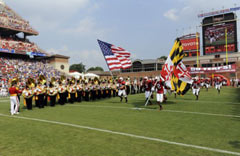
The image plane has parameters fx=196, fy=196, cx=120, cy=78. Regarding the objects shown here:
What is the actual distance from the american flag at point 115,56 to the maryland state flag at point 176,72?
4.71 m

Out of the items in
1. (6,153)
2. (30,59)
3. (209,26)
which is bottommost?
(6,153)

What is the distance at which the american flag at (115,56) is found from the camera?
1424cm

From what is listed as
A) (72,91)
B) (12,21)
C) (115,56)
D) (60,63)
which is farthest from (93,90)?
(60,63)

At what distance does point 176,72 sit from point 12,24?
39590 millimetres

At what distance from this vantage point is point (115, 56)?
1484 centimetres

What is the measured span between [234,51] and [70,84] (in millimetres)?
45158

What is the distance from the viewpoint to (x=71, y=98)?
14.0 m

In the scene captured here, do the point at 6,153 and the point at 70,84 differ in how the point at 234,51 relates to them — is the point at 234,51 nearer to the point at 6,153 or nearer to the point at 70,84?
the point at 70,84

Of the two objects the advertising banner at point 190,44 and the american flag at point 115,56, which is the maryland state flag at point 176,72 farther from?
the advertising banner at point 190,44

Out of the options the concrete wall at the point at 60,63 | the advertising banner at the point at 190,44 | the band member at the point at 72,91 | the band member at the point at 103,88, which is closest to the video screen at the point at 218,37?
the advertising banner at the point at 190,44

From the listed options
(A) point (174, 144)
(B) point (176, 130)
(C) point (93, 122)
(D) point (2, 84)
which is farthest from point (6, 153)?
(D) point (2, 84)

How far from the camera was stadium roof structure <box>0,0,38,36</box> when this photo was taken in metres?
38.6

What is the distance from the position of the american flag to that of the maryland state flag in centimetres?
471

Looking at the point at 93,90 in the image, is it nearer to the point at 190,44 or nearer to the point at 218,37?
the point at 218,37
